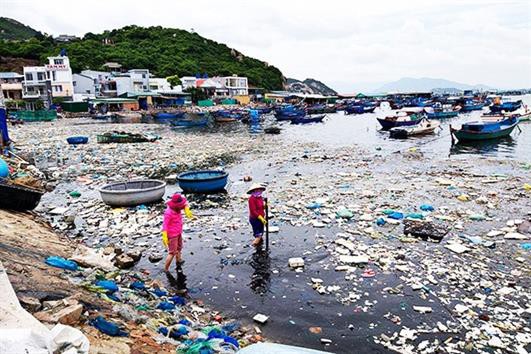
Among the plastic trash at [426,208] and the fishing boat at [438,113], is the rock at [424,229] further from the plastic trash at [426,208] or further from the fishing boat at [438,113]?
the fishing boat at [438,113]

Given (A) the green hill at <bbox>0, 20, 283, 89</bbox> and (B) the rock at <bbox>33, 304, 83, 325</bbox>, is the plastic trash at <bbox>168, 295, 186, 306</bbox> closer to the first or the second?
(B) the rock at <bbox>33, 304, 83, 325</bbox>

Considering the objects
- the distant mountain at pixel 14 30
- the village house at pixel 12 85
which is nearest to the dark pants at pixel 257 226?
the village house at pixel 12 85

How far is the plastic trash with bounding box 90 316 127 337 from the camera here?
179 inches

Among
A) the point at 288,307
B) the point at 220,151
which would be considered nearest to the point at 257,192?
the point at 288,307

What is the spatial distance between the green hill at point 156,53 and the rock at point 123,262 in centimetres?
8100

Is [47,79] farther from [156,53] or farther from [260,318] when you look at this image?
[260,318]

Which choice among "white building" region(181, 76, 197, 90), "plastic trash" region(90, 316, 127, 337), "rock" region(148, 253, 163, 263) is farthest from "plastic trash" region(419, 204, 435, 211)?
"white building" region(181, 76, 197, 90)

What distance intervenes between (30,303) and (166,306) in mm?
2228

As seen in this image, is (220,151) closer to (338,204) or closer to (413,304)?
(338,204)

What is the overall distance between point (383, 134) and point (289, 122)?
19.1 m

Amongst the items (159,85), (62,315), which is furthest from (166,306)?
(159,85)

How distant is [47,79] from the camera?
6300 cm

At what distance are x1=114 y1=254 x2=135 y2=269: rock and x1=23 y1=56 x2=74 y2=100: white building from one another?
63766mm

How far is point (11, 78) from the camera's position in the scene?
63.9 m
